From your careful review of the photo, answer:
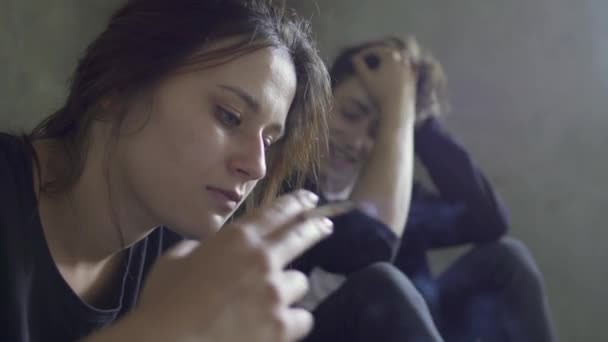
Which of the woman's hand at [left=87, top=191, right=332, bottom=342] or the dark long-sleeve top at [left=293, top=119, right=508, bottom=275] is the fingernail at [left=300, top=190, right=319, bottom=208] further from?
the dark long-sleeve top at [left=293, top=119, right=508, bottom=275]

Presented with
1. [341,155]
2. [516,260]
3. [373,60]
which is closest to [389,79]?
[373,60]

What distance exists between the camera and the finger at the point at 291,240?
1.09 ft

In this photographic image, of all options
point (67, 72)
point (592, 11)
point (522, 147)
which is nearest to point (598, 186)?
point (522, 147)

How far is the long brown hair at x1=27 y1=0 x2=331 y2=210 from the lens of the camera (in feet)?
1.63

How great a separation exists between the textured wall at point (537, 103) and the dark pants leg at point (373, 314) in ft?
2.12

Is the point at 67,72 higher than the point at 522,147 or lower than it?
higher

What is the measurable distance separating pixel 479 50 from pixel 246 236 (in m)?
0.98

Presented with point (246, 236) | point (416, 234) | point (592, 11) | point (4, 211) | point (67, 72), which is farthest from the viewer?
point (592, 11)

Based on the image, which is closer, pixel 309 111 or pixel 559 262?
pixel 309 111

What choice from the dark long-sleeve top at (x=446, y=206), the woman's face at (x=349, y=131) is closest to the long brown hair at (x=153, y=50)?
the woman's face at (x=349, y=131)

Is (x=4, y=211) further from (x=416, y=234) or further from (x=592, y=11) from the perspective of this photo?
(x=592, y=11)

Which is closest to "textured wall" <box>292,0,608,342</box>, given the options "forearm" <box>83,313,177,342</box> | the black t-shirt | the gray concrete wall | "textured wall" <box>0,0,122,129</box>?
the gray concrete wall

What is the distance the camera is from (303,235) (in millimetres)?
345

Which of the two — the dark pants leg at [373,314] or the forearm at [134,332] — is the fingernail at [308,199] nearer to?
the forearm at [134,332]
